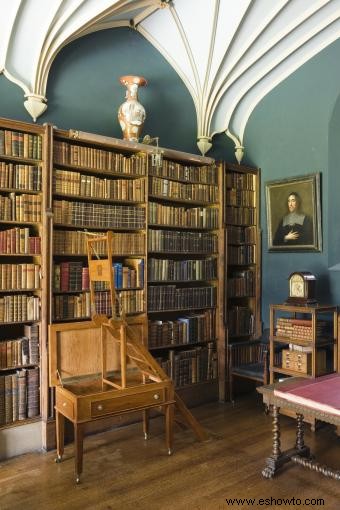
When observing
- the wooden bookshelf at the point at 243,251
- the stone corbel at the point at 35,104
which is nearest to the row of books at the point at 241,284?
the wooden bookshelf at the point at 243,251

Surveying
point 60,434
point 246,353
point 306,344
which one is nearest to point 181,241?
point 246,353

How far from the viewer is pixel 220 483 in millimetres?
3336

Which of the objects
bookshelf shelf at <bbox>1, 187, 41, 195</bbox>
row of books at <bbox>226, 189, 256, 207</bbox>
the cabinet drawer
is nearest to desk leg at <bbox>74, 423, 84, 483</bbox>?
the cabinet drawer

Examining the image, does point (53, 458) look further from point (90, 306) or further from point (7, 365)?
point (90, 306)

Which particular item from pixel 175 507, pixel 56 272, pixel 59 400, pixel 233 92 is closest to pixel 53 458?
pixel 59 400

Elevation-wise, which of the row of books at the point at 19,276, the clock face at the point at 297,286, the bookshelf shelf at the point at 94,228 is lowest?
the clock face at the point at 297,286

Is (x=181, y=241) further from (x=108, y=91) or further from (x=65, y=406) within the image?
(x=65, y=406)

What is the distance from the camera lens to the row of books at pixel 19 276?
3.88 metres

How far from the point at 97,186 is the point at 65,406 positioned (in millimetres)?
2063

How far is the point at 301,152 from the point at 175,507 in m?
4.00

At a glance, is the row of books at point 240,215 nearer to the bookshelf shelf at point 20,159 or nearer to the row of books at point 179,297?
the row of books at point 179,297

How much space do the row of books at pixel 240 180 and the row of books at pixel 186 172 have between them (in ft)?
0.93

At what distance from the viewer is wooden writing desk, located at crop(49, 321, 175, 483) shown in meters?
3.40

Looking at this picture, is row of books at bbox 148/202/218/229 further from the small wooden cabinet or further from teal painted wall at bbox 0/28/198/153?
the small wooden cabinet
